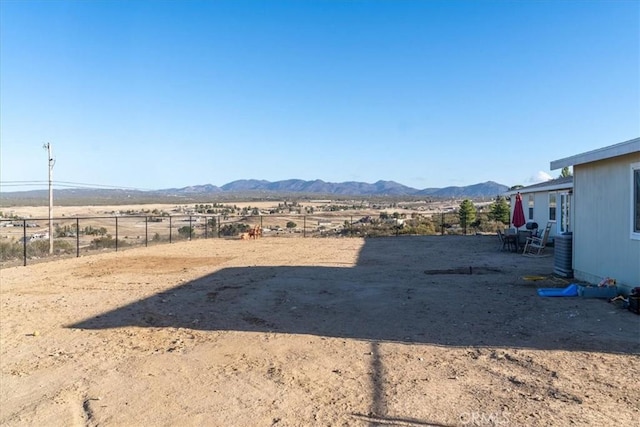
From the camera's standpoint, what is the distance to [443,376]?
512 centimetres

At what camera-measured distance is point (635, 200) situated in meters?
8.53

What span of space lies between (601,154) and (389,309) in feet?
16.7

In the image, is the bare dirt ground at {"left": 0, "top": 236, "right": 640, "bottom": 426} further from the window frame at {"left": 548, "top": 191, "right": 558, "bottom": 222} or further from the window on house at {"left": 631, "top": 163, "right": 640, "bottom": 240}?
the window frame at {"left": 548, "top": 191, "right": 558, "bottom": 222}

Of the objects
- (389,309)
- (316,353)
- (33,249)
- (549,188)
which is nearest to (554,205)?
(549,188)

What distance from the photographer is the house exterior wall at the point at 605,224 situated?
8734 millimetres

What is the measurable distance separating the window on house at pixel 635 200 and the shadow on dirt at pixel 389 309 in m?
1.44

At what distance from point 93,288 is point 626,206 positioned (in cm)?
1124

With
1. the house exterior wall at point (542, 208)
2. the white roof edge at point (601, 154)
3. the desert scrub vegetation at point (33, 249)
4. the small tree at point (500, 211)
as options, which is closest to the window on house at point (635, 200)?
the white roof edge at point (601, 154)

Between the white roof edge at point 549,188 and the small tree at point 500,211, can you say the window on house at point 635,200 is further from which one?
the small tree at point 500,211

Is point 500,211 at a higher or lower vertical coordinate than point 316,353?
higher

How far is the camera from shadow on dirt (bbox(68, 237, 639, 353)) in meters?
6.68

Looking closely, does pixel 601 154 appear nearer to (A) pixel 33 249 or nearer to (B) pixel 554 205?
(B) pixel 554 205

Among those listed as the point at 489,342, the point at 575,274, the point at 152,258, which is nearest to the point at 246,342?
the point at 489,342

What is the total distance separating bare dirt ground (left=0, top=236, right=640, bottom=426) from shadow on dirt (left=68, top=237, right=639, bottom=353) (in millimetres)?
47
